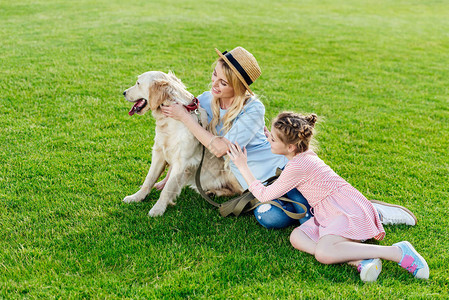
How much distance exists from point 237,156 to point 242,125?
35 centimetres

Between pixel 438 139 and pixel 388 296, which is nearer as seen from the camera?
pixel 388 296

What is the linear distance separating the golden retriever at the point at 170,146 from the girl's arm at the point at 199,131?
0.09 m

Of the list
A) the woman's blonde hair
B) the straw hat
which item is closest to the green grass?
the woman's blonde hair

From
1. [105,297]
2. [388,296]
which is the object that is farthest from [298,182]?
[105,297]

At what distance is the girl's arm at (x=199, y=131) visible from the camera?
410cm

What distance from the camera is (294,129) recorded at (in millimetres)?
3596

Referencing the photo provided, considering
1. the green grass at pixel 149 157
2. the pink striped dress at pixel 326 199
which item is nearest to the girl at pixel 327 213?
the pink striped dress at pixel 326 199

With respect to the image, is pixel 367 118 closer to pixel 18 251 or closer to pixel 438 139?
pixel 438 139

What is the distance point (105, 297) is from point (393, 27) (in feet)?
61.0

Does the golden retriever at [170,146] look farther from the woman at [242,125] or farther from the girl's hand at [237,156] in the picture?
the girl's hand at [237,156]

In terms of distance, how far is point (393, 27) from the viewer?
60.3 ft

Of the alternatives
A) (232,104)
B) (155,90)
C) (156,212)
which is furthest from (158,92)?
(156,212)

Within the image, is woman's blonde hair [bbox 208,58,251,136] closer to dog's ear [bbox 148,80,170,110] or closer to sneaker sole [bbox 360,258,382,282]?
dog's ear [bbox 148,80,170,110]

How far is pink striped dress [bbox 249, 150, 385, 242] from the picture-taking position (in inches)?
138
